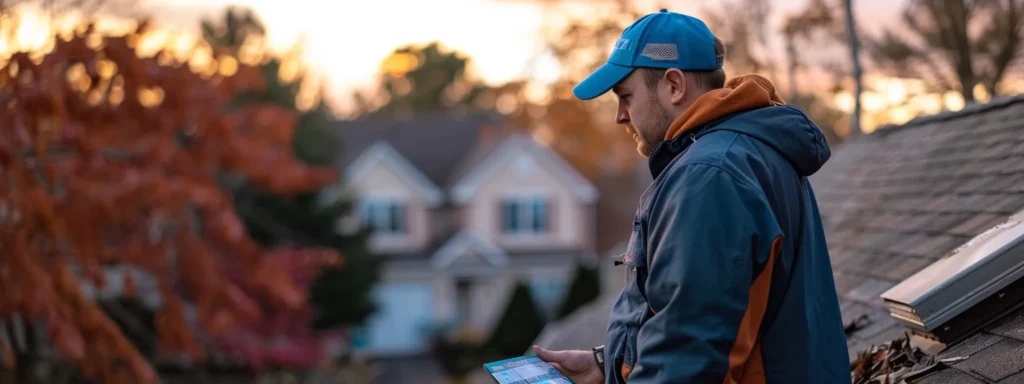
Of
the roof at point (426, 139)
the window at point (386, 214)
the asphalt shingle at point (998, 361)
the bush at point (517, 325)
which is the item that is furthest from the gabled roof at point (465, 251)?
the asphalt shingle at point (998, 361)

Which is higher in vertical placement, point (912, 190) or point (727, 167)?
point (727, 167)

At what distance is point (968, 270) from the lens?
3.08 meters

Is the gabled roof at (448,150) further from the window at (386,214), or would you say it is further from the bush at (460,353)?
the bush at (460,353)

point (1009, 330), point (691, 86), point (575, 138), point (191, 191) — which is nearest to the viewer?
point (691, 86)

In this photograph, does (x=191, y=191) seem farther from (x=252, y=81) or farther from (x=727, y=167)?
(x=727, y=167)

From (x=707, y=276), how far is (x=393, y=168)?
30410 mm

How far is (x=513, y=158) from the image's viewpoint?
32.2 metres

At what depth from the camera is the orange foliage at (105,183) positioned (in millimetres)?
7988

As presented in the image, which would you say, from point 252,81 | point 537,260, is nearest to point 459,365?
point 537,260

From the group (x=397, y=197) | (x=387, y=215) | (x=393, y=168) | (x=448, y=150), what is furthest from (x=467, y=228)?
(x=393, y=168)

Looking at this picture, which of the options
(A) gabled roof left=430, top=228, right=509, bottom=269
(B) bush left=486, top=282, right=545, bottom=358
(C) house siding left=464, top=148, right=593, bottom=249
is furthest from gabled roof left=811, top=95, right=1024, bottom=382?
(C) house siding left=464, top=148, right=593, bottom=249

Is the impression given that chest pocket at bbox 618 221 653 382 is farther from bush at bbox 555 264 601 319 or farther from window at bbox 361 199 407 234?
window at bbox 361 199 407 234

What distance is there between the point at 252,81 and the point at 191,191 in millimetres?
2460

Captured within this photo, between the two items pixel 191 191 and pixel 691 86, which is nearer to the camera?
pixel 691 86
